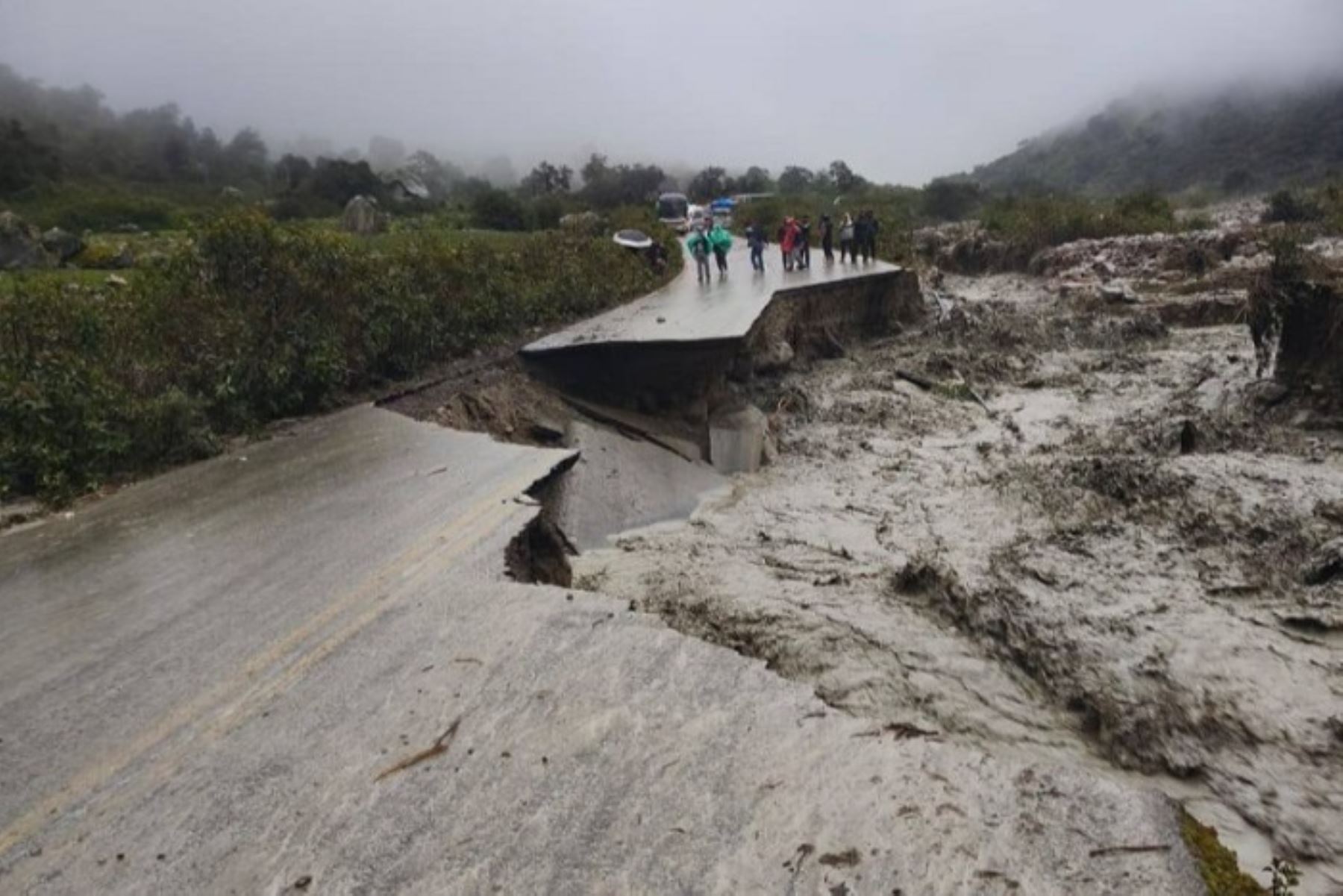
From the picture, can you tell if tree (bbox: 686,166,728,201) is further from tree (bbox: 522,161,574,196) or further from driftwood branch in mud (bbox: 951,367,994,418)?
driftwood branch in mud (bbox: 951,367,994,418)

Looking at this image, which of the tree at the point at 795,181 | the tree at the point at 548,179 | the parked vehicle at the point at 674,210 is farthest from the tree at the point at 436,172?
the parked vehicle at the point at 674,210

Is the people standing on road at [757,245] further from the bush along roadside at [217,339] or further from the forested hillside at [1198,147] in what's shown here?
the forested hillside at [1198,147]

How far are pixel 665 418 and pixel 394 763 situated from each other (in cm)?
792

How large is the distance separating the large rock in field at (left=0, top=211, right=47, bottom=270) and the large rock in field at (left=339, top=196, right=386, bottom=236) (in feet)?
38.3

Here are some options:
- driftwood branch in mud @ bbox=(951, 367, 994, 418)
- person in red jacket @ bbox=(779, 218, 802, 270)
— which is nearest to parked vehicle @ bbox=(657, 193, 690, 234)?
person in red jacket @ bbox=(779, 218, 802, 270)

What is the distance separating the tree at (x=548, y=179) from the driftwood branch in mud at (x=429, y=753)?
204 ft

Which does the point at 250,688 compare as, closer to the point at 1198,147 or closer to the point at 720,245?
the point at 720,245

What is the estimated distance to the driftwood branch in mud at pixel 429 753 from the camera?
3348 mm

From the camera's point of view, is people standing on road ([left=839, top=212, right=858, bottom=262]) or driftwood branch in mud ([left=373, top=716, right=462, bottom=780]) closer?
driftwood branch in mud ([left=373, top=716, right=462, bottom=780])

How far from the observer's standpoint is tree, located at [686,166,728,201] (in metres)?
61.9

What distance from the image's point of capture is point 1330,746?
13.1 ft

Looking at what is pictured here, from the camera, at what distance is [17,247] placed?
67.7 feet

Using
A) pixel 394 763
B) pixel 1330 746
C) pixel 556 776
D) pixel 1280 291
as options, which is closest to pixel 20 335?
pixel 394 763

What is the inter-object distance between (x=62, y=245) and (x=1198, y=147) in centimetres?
8182
